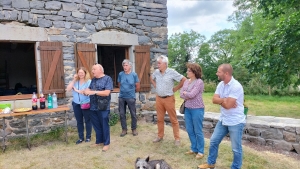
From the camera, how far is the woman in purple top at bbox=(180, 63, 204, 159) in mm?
3709

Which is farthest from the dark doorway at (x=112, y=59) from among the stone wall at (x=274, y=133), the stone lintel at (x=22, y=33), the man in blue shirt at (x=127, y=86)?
the stone wall at (x=274, y=133)

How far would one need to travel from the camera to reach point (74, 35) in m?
5.61

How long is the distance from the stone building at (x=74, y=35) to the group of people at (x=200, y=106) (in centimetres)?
196

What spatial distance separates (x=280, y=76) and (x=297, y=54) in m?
0.74

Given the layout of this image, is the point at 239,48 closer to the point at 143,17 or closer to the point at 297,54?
the point at 297,54

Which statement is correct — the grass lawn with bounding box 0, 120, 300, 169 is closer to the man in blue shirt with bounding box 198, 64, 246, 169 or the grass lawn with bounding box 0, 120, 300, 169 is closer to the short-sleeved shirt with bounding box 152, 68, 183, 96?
the man in blue shirt with bounding box 198, 64, 246, 169

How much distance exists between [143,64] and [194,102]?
2.99 metres

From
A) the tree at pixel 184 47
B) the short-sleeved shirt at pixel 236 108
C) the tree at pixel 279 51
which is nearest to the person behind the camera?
the short-sleeved shirt at pixel 236 108

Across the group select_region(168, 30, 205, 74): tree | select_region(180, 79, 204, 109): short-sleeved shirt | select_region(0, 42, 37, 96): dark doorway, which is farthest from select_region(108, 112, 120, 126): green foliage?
select_region(168, 30, 205, 74): tree

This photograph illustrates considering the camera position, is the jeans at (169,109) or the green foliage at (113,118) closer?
the jeans at (169,109)

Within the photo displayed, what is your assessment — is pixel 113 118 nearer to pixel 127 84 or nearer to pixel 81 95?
pixel 127 84

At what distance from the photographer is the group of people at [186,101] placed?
3053 millimetres

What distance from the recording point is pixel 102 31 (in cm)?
595

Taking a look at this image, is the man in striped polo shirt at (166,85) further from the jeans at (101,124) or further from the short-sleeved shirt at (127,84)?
the jeans at (101,124)
